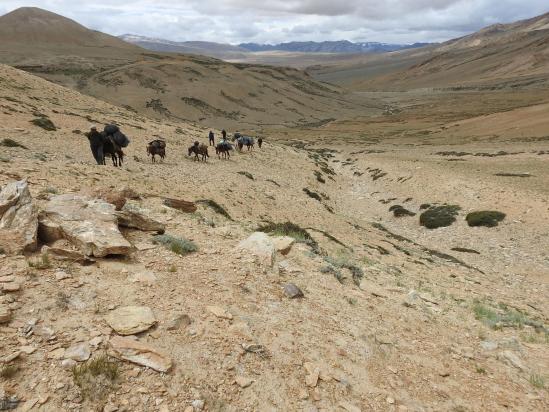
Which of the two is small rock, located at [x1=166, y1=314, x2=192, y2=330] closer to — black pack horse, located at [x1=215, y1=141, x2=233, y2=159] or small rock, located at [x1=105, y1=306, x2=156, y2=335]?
small rock, located at [x1=105, y1=306, x2=156, y2=335]

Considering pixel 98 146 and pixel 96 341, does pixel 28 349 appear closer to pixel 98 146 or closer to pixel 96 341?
pixel 96 341

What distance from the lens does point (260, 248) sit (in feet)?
34.1

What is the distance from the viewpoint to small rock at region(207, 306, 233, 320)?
24.2 ft

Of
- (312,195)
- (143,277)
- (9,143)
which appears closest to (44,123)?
(9,143)

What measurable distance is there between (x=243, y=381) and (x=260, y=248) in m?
4.55

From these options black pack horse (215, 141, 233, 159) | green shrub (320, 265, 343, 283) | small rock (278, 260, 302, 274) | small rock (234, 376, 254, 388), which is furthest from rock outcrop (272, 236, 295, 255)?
black pack horse (215, 141, 233, 159)

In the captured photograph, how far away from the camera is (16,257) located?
23.7ft

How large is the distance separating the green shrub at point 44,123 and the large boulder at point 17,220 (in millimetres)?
23162

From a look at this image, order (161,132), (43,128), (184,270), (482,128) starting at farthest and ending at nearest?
(482,128), (161,132), (43,128), (184,270)

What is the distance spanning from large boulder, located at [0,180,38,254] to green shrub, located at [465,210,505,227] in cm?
2644

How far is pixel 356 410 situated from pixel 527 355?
5.08m

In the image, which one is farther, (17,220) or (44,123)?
(44,123)

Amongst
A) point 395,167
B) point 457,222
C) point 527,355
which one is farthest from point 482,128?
point 527,355

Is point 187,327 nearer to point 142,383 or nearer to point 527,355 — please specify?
point 142,383
